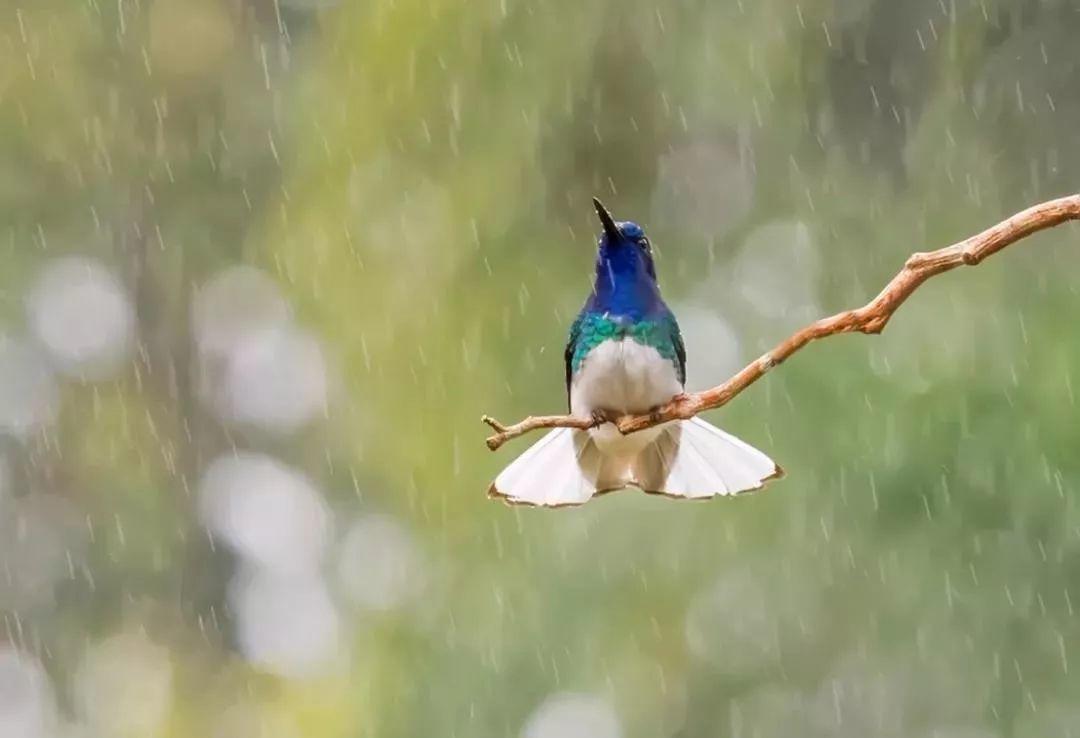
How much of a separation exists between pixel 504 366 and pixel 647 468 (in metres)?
1.07

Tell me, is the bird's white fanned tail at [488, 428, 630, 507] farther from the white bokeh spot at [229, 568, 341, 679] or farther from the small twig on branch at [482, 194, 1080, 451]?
the white bokeh spot at [229, 568, 341, 679]

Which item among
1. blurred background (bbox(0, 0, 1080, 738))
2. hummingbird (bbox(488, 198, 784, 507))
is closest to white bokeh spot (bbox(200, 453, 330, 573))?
blurred background (bbox(0, 0, 1080, 738))

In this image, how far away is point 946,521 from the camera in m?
1.92

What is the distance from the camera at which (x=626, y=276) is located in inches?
45.6

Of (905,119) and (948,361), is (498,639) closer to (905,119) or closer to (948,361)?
(948,361)

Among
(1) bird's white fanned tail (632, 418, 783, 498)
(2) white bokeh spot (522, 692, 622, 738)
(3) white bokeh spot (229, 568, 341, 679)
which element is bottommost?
(2) white bokeh spot (522, 692, 622, 738)

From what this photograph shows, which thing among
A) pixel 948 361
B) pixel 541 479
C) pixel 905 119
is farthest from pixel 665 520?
pixel 541 479

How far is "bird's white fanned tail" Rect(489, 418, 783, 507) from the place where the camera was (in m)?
0.93

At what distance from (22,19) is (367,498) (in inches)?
44.4

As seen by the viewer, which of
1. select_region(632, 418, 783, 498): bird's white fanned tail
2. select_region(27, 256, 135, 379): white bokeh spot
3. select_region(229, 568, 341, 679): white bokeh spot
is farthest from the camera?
select_region(27, 256, 135, 379): white bokeh spot

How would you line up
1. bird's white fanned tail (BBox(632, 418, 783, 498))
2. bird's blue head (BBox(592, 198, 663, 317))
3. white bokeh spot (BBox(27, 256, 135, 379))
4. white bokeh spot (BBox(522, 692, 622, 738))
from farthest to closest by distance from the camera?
1. white bokeh spot (BBox(27, 256, 135, 379))
2. white bokeh spot (BBox(522, 692, 622, 738))
3. bird's blue head (BBox(592, 198, 663, 317))
4. bird's white fanned tail (BBox(632, 418, 783, 498))

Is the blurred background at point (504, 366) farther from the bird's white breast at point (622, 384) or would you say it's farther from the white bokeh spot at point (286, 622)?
the bird's white breast at point (622, 384)

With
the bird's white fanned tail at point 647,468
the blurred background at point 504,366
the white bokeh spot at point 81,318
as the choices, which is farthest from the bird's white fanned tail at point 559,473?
the white bokeh spot at point 81,318

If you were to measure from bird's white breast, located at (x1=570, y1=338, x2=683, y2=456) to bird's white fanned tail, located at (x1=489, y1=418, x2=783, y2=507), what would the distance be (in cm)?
1
